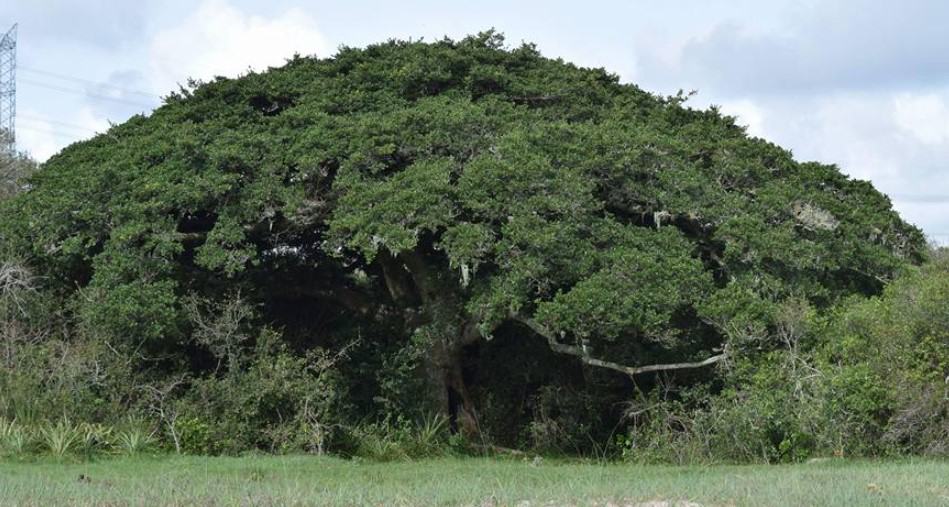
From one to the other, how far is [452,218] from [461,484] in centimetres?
613

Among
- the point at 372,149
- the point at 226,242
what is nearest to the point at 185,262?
the point at 226,242

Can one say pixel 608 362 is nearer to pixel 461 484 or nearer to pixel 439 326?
pixel 439 326

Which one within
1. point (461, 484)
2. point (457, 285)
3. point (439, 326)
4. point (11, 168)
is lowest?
point (461, 484)

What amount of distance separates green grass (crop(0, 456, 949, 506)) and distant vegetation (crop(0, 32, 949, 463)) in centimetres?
181

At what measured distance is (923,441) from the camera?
13938 mm

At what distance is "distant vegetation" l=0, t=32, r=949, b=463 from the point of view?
15.0 m

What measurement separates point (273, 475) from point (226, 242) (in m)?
4.82

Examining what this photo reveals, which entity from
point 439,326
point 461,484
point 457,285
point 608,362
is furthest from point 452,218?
point 461,484

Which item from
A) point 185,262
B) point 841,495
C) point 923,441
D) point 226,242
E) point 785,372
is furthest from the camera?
point 185,262

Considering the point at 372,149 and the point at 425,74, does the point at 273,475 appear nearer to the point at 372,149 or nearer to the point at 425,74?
the point at 372,149

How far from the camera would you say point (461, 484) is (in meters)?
10.3

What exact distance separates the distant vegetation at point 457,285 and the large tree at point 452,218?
52 millimetres

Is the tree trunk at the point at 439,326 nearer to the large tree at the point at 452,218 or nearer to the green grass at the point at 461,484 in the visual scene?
the large tree at the point at 452,218

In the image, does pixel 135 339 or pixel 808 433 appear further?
pixel 135 339
